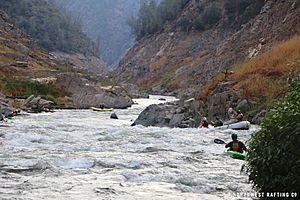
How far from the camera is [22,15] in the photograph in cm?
12400

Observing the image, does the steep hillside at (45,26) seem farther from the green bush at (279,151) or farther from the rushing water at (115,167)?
the green bush at (279,151)

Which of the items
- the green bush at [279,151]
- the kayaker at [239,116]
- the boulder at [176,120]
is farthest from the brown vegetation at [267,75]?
the green bush at [279,151]

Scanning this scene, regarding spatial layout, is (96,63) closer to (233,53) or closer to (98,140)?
(233,53)

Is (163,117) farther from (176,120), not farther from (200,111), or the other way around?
(200,111)

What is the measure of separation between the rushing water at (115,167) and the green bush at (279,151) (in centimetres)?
135

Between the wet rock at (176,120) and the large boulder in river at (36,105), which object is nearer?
the wet rock at (176,120)

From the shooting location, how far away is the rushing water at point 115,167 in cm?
989

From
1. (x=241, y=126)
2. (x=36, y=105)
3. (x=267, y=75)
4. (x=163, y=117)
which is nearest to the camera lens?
(x=241, y=126)

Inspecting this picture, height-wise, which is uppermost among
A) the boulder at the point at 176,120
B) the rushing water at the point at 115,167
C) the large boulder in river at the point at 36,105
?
the large boulder in river at the point at 36,105

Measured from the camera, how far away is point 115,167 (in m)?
12.5

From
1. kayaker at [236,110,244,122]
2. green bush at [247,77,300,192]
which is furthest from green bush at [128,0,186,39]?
green bush at [247,77,300,192]

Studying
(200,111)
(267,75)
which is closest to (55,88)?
(200,111)

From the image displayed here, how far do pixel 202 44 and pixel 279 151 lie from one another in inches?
3045

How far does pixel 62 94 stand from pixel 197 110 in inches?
843
